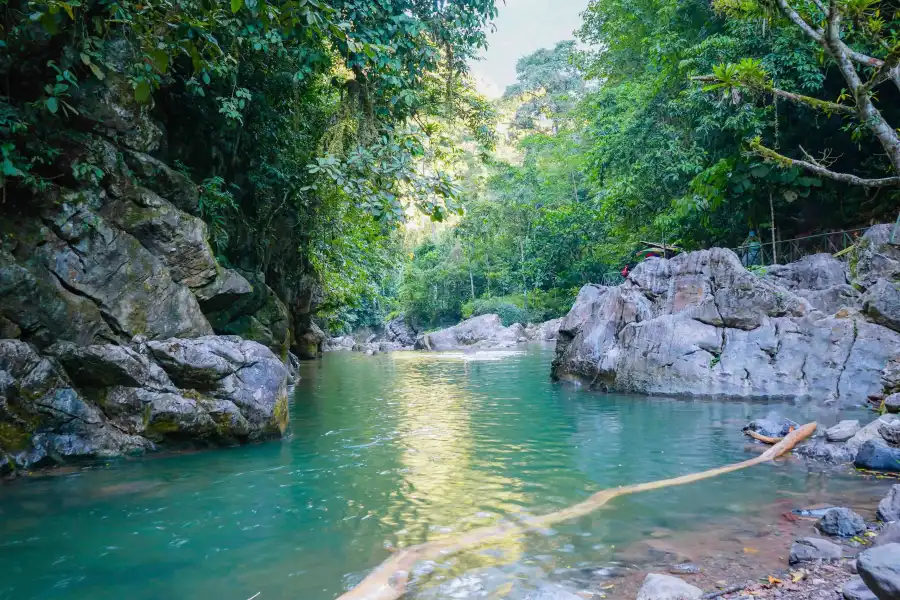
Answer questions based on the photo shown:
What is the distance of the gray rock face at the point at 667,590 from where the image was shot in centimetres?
332

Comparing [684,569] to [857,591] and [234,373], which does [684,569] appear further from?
[234,373]

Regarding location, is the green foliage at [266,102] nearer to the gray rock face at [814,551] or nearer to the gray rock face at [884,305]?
the gray rock face at [814,551]

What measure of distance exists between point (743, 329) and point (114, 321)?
1153 cm

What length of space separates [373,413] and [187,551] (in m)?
6.54

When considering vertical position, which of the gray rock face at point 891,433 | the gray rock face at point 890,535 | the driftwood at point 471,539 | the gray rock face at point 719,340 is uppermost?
the gray rock face at point 719,340

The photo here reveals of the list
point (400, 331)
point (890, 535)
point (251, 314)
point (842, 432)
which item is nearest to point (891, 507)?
point (890, 535)

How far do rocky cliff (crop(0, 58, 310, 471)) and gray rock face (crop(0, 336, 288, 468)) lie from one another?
0.01m

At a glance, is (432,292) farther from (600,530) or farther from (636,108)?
(600,530)

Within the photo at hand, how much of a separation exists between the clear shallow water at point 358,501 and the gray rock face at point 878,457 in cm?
47

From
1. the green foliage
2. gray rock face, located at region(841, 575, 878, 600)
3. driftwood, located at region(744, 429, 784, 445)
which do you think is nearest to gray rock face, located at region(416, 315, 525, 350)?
the green foliage

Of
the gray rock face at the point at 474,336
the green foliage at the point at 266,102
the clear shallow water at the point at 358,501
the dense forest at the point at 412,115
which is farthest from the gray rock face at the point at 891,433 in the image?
the gray rock face at the point at 474,336

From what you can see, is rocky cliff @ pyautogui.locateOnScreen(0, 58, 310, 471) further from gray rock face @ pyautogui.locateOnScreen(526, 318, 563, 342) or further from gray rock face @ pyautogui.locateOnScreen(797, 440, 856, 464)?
gray rock face @ pyautogui.locateOnScreen(526, 318, 563, 342)

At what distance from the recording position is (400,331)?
5000cm

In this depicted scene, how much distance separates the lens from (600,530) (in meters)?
4.71
